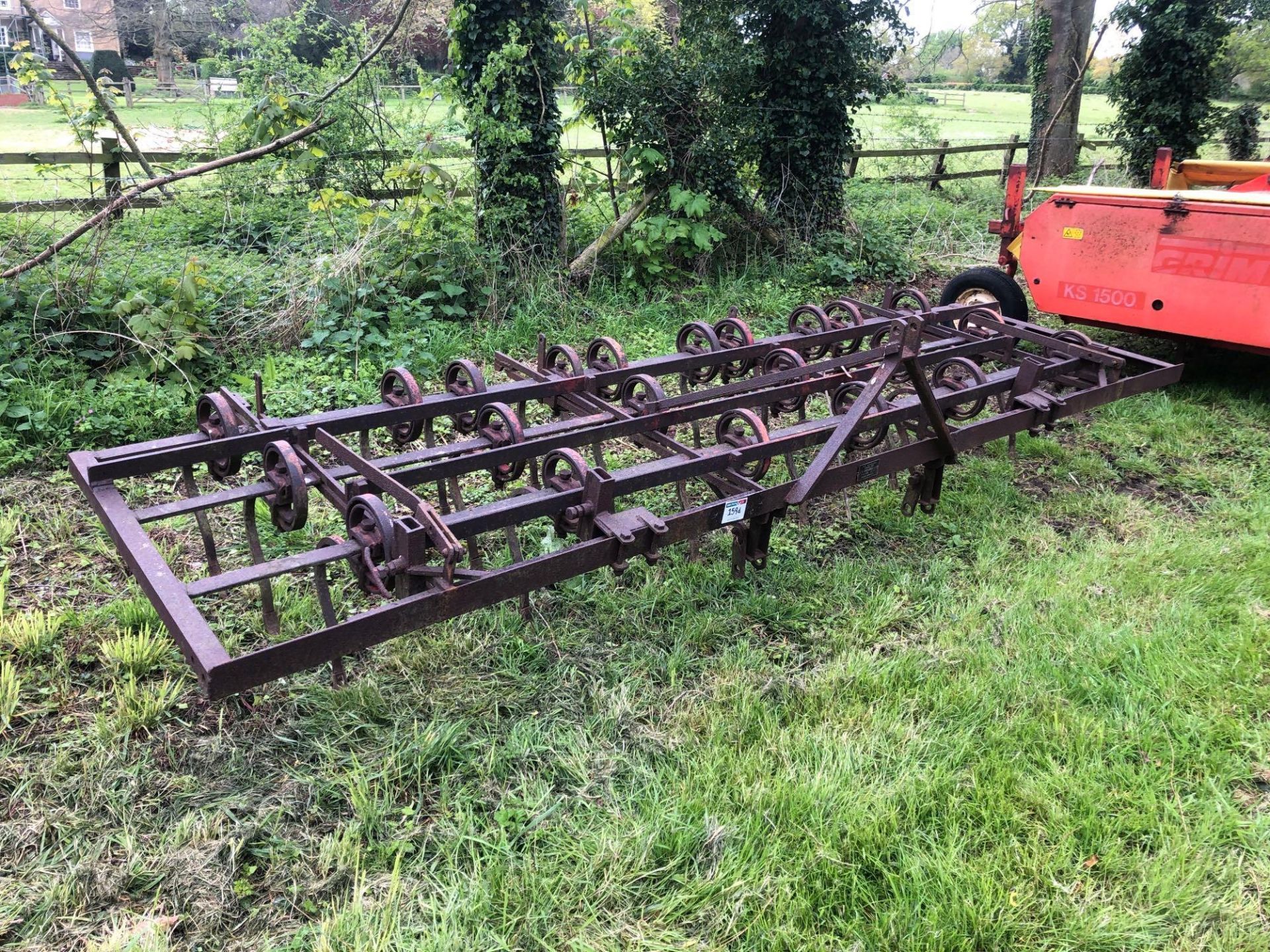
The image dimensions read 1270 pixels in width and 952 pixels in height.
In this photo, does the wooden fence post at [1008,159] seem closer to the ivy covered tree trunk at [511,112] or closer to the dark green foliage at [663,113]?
the dark green foliage at [663,113]

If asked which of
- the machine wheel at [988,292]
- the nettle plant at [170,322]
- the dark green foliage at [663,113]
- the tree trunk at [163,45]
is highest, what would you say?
the tree trunk at [163,45]

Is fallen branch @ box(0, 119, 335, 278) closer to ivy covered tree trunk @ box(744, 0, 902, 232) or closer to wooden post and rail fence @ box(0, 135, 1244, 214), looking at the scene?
wooden post and rail fence @ box(0, 135, 1244, 214)

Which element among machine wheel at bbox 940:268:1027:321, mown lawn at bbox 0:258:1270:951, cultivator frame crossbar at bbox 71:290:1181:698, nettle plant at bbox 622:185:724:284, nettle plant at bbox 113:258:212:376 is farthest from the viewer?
nettle plant at bbox 622:185:724:284

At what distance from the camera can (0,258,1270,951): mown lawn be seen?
2271 millimetres

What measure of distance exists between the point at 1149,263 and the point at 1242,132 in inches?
433

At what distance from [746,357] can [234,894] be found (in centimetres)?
331

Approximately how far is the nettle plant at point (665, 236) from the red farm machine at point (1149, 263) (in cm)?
222

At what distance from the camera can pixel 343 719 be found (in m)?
2.89

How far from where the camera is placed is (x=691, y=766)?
2.74 m

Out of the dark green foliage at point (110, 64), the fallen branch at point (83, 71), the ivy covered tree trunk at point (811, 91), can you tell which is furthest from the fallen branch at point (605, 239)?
the dark green foliage at point (110, 64)

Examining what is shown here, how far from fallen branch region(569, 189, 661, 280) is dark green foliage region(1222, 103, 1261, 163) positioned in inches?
423

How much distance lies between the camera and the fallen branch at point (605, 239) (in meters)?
7.49

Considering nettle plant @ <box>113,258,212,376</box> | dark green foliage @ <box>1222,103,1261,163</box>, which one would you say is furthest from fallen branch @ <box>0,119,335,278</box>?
dark green foliage @ <box>1222,103,1261,163</box>

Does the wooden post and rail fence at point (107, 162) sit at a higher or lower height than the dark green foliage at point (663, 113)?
lower
